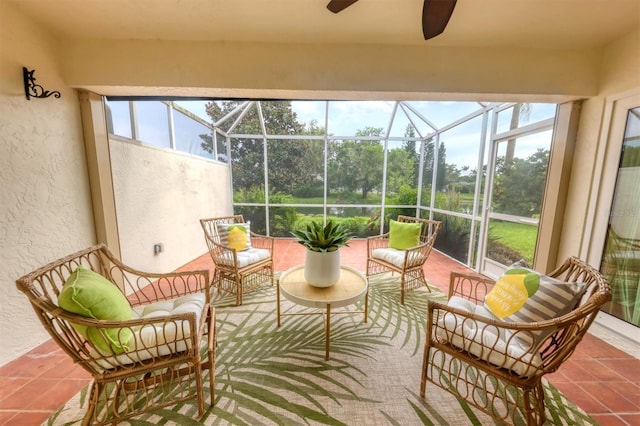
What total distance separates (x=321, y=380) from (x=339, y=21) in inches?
98.9

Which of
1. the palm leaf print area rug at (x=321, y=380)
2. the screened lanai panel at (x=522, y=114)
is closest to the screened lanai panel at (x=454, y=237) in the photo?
the screened lanai panel at (x=522, y=114)

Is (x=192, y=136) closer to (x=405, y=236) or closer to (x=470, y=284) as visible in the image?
(x=405, y=236)

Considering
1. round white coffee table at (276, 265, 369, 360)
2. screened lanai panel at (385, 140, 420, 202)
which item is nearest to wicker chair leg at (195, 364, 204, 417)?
round white coffee table at (276, 265, 369, 360)

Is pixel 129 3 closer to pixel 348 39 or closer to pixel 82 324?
pixel 348 39

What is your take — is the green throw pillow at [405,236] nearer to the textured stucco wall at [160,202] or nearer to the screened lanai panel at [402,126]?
the screened lanai panel at [402,126]

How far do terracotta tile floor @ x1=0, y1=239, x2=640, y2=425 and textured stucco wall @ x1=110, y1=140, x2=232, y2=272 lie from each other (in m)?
0.99

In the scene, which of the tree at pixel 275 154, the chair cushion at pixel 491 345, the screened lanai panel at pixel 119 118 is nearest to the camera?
the chair cushion at pixel 491 345

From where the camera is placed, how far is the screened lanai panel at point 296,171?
4.87 meters

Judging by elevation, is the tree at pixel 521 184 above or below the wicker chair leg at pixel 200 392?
above

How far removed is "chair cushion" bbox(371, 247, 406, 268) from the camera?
2494 mm

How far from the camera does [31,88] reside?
1.60 m

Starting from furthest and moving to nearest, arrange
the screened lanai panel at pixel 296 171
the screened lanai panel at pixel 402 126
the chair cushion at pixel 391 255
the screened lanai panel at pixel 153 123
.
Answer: the screened lanai panel at pixel 296 171 < the screened lanai panel at pixel 402 126 < the screened lanai panel at pixel 153 123 < the chair cushion at pixel 391 255

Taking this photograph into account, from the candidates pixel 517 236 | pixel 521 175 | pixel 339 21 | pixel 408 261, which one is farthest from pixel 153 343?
pixel 521 175

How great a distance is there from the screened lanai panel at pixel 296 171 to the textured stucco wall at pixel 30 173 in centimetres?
322
